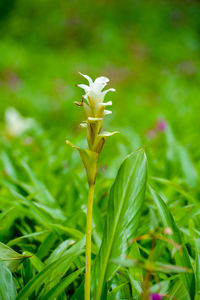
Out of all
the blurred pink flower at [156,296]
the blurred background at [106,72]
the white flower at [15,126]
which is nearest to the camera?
the blurred pink flower at [156,296]

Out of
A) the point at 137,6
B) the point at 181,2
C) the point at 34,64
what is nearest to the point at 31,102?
the point at 34,64

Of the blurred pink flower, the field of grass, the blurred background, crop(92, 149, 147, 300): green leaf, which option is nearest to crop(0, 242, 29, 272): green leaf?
the field of grass

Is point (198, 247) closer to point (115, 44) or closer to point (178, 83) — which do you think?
point (178, 83)

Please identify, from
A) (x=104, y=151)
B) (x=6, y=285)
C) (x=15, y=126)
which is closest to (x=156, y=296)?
(x=6, y=285)

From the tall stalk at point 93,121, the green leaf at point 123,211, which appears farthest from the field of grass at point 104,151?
the tall stalk at point 93,121

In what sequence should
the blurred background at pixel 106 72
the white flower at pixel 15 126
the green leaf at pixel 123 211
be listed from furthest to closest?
the white flower at pixel 15 126 → the blurred background at pixel 106 72 → the green leaf at pixel 123 211

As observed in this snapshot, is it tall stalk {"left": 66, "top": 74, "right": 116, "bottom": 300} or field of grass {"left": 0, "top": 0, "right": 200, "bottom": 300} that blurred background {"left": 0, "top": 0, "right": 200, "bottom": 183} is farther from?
tall stalk {"left": 66, "top": 74, "right": 116, "bottom": 300}

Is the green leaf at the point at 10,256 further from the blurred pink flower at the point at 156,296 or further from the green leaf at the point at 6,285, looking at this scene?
the blurred pink flower at the point at 156,296
